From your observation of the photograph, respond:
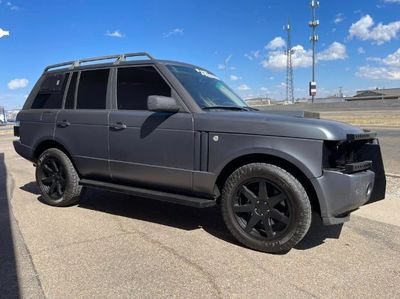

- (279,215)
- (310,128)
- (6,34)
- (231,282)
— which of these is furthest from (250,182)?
(6,34)

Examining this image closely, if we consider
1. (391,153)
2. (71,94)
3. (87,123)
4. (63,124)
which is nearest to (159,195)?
(87,123)

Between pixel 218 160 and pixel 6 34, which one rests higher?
pixel 6 34

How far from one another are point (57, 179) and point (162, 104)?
7.97 feet

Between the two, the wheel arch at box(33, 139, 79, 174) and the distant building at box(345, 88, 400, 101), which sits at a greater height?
the distant building at box(345, 88, 400, 101)

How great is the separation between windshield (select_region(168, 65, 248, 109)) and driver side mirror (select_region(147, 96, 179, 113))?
312 millimetres

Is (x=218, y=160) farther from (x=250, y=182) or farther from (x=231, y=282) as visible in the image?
(x=231, y=282)

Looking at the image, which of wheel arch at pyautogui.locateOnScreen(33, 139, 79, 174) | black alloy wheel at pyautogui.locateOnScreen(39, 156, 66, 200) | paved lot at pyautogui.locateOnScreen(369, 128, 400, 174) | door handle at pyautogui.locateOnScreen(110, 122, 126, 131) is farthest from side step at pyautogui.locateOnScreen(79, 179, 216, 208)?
paved lot at pyautogui.locateOnScreen(369, 128, 400, 174)

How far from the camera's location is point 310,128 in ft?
12.5

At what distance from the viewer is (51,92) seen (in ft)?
20.4

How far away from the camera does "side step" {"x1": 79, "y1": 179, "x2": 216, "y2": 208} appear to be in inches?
173

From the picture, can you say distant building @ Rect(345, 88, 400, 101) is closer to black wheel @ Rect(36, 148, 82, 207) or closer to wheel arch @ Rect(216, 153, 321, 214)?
black wheel @ Rect(36, 148, 82, 207)

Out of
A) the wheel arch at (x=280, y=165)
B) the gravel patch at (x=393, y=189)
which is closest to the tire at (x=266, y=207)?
the wheel arch at (x=280, y=165)

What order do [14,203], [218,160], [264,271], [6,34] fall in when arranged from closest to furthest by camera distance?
[264,271]
[218,160]
[14,203]
[6,34]

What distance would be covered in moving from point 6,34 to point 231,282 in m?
29.9
